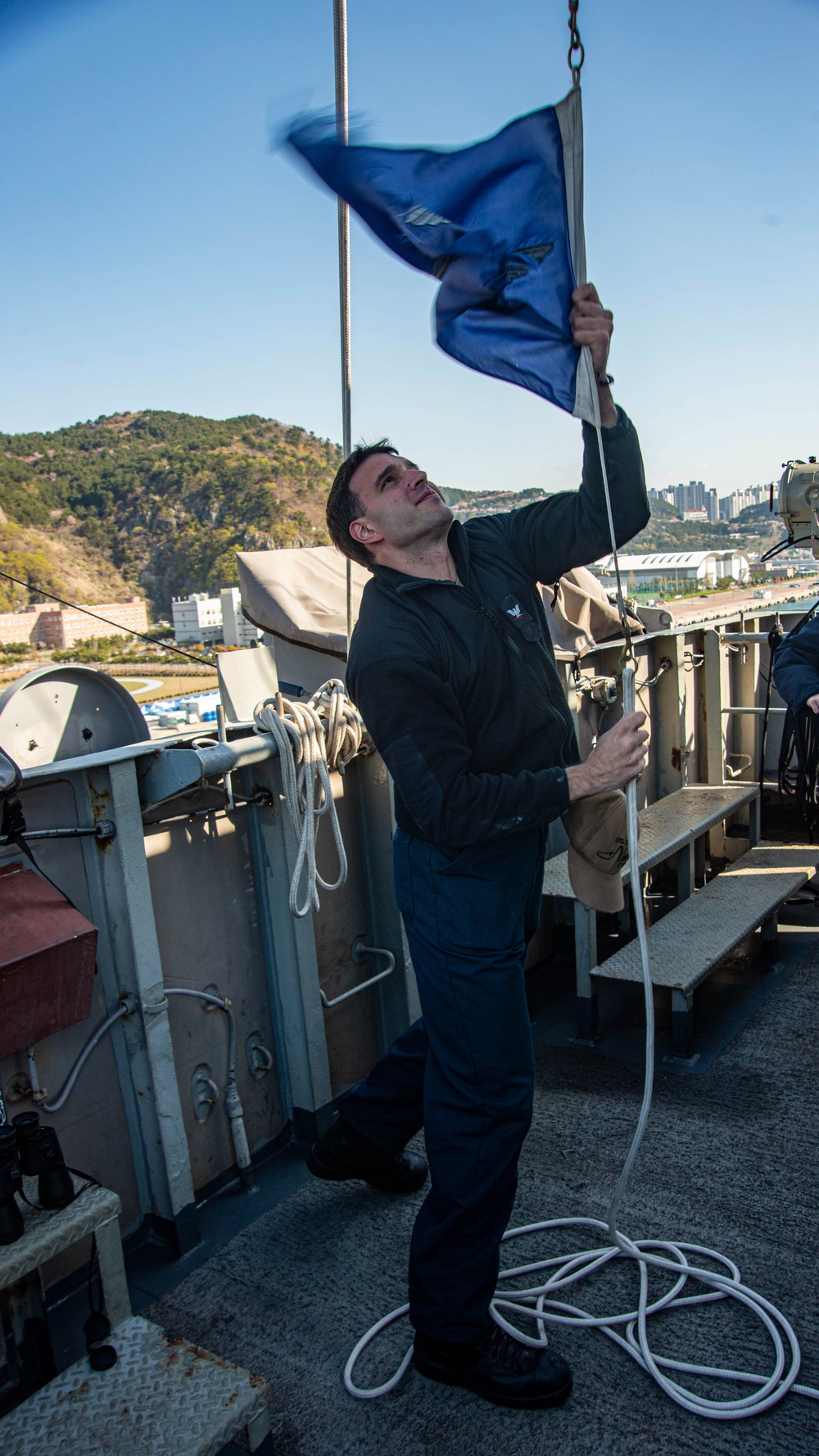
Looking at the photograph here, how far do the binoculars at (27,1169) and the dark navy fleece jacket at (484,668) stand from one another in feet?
3.19

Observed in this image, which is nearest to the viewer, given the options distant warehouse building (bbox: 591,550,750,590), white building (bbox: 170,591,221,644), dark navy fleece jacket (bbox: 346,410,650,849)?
dark navy fleece jacket (bbox: 346,410,650,849)

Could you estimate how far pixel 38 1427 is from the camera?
1683mm

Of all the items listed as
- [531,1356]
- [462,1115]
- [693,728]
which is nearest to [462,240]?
[462,1115]

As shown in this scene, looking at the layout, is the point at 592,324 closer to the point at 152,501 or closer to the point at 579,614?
the point at 579,614

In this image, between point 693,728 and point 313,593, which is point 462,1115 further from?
point 693,728

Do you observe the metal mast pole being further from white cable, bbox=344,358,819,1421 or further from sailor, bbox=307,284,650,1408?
white cable, bbox=344,358,819,1421

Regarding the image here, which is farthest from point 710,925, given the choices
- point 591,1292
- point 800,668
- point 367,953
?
point 591,1292

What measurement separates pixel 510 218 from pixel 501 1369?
8.03 ft

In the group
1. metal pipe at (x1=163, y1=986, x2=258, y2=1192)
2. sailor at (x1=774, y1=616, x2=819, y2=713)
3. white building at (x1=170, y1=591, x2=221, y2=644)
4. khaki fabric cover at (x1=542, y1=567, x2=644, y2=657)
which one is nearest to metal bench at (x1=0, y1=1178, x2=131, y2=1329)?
metal pipe at (x1=163, y1=986, x2=258, y2=1192)

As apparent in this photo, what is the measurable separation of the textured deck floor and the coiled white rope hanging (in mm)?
947

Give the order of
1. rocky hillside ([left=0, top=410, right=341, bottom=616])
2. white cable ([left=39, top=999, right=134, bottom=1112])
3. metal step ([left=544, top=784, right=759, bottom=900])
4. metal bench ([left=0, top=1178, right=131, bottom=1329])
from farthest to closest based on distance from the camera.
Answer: rocky hillside ([left=0, top=410, right=341, bottom=616])
metal step ([left=544, top=784, right=759, bottom=900])
white cable ([left=39, top=999, right=134, bottom=1112])
metal bench ([left=0, top=1178, right=131, bottom=1329])

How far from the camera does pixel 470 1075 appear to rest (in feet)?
6.37

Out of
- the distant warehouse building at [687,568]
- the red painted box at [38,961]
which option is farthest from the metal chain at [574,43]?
the distant warehouse building at [687,568]

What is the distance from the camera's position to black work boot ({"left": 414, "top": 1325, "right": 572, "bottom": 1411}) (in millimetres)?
1918
